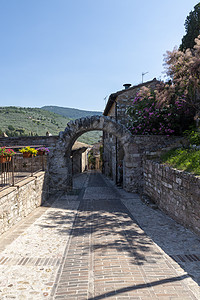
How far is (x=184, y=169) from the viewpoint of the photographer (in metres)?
5.66

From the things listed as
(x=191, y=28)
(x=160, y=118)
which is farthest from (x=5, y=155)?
(x=191, y=28)

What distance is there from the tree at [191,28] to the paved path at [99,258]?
35.9 feet

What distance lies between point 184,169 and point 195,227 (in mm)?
1520

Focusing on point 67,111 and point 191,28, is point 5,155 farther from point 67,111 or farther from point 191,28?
point 67,111

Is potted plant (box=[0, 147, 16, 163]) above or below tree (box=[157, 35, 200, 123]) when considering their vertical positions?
below

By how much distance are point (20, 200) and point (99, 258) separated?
3.05m

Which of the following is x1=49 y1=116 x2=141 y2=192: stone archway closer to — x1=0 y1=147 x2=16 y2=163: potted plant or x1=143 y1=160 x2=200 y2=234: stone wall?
x1=143 y1=160 x2=200 y2=234: stone wall

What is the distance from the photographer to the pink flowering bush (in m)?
10.6

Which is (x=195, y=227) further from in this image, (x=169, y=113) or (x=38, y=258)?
(x=169, y=113)

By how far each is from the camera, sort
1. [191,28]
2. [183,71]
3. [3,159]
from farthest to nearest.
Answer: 1. [191,28]
2. [183,71]
3. [3,159]

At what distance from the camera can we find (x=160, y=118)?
432 inches

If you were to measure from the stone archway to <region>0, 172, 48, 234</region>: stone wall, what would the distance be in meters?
2.05

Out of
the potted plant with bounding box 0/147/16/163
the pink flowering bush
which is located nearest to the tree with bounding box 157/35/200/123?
the pink flowering bush

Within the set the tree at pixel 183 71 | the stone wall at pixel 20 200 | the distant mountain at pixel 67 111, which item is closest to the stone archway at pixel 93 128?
→ the stone wall at pixel 20 200
